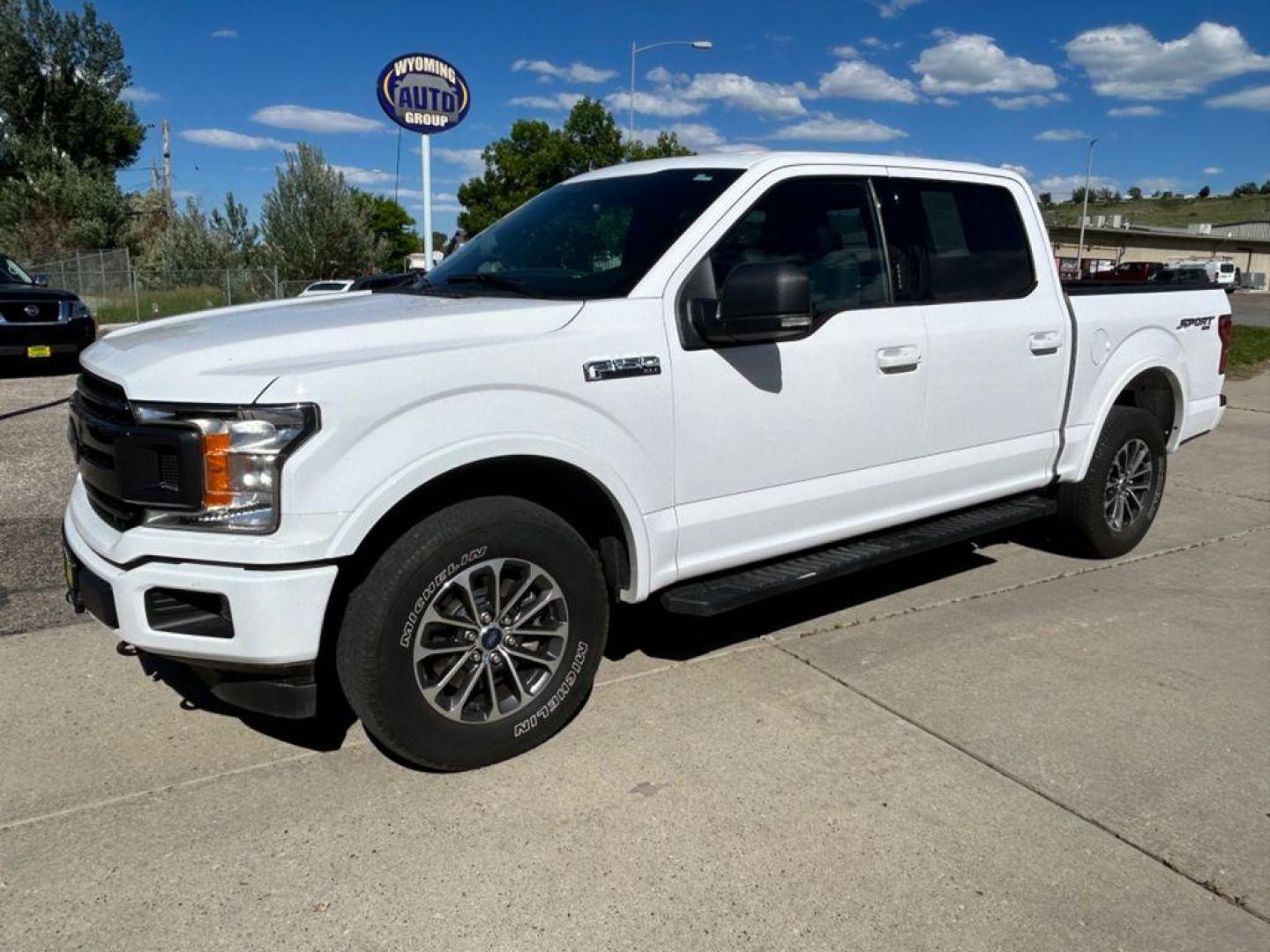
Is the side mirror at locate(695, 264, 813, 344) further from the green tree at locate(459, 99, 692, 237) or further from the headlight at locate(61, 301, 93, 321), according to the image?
the green tree at locate(459, 99, 692, 237)

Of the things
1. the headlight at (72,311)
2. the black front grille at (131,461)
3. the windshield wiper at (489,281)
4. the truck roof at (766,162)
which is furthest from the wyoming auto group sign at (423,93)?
the black front grille at (131,461)

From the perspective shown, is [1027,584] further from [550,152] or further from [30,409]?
[550,152]

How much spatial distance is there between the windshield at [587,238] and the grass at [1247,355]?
12.5 metres

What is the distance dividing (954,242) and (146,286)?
99.7ft

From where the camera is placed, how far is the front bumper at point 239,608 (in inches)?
108

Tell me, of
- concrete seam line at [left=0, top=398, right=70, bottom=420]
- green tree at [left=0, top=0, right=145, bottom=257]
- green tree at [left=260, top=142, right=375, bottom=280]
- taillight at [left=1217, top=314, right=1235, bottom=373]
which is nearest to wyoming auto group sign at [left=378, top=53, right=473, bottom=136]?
concrete seam line at [left=0, top=398, right=70, bottom=420]

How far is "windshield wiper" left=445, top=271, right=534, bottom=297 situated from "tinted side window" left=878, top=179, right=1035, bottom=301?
1.61 m

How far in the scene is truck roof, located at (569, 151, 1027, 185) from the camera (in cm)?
399

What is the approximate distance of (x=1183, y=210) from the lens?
148 m

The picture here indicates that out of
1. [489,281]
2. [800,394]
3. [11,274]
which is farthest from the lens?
[11,274]

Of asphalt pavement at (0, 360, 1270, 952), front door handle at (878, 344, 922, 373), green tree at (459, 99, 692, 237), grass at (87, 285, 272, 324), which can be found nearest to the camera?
asphalt pavement at (0, 360, 1270, 952)

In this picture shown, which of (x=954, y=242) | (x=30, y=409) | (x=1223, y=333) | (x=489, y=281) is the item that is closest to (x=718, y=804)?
(x=489, y=281)

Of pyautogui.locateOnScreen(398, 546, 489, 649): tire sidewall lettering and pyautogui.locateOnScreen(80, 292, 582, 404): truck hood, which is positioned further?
pyautogui.locateOnScreen(398, 546, 489, 649): tire sidewall lettering

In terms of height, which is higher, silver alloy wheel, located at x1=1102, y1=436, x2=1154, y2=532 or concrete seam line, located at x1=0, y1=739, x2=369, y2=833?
silver alloy wheel, located at x1=1102, y1=436, x2=1154, y2=532
